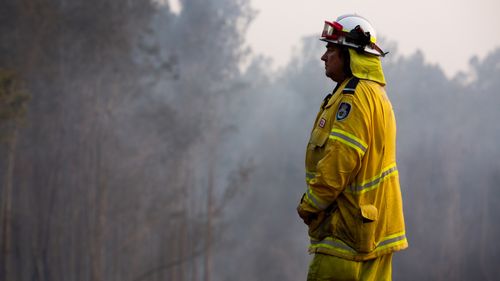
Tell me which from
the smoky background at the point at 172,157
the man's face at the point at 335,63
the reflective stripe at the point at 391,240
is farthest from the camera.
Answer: the smoky background at the point at 172,157

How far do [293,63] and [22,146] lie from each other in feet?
73.3

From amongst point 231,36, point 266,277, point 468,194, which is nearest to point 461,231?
Result: point 468,194

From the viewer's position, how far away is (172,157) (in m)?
30.5

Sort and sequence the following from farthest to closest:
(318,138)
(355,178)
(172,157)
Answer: (172,157)
(318,138)
(355,178)

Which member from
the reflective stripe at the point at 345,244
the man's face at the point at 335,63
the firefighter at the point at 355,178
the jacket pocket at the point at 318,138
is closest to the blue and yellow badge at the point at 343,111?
the firefighter at the point at 355,178

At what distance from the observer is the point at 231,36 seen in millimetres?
31359

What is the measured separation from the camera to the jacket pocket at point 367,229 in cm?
A: 298

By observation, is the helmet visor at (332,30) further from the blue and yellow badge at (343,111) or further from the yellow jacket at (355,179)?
the blue and yellow badge at (343,111)

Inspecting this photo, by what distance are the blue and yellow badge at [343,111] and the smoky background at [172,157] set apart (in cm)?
1896

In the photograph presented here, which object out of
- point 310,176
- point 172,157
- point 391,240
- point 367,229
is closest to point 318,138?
point 310,176

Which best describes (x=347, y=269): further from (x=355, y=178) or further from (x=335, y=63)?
(x=335, y=63)

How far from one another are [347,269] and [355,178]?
441mm

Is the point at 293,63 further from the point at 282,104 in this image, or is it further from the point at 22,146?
the point at 22,146

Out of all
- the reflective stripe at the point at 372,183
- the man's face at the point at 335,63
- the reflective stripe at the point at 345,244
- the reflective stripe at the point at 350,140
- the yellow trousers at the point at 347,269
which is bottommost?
the yellow trousers at the point at 347,269
